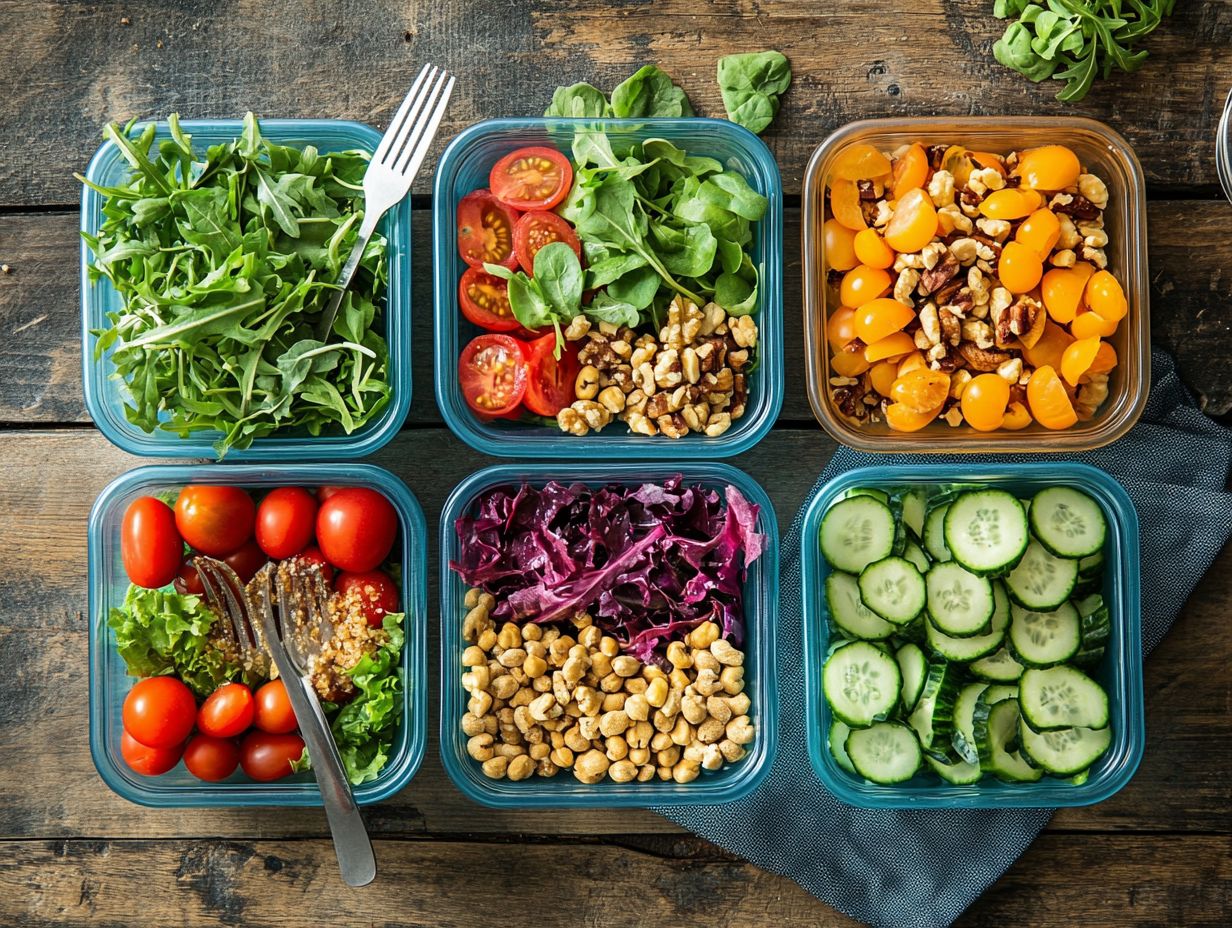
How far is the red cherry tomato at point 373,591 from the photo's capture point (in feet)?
4.94

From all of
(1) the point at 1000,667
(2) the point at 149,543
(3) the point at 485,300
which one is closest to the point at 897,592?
(1) the point at 1000,667

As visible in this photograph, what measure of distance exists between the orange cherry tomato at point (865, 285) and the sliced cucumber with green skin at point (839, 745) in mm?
662

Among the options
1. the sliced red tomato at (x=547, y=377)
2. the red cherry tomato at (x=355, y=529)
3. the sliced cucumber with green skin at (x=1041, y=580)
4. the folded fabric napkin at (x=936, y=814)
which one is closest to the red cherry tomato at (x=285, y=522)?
the red cherry tomato at (x=355, y=529)

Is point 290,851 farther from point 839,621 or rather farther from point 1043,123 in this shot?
point 1043,123

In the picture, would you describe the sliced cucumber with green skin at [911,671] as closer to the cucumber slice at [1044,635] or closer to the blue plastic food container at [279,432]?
the cucumber slice at [1044,635]

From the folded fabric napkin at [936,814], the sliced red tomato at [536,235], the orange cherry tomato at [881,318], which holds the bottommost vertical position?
the folded fabric napkin at [936,814]

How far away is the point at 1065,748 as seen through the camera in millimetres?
1494

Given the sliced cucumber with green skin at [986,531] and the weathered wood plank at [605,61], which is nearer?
the sliced cucumber with green skin at [986,531]

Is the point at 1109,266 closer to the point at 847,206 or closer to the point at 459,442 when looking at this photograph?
the point at 847,206

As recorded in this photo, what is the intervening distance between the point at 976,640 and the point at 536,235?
92 cm

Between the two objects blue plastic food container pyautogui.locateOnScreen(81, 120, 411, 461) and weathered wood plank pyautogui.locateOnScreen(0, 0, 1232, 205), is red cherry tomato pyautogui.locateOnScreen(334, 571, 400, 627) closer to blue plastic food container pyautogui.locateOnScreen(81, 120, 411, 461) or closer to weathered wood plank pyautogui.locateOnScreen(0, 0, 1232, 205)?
blue plastic food container pyautogui.locateOnScreen(81, 120, 411, 461)

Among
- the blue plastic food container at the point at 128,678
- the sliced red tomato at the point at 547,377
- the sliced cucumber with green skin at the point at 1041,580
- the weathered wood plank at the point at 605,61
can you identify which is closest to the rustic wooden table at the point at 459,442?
the weathered wood plank at the point at 605,61

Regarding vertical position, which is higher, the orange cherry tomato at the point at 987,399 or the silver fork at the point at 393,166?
the silver fork at the point at 393,166

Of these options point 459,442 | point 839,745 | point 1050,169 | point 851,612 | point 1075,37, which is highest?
point 1075,37
